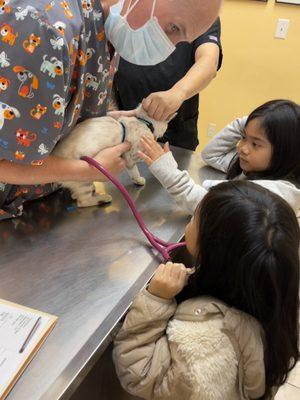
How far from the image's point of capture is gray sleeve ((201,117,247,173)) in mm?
1324

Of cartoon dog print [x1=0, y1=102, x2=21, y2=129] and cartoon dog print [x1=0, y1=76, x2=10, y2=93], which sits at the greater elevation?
cartoon dog print [x1=0, y1=76, x2=10, y2=93]

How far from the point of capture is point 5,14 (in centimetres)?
63

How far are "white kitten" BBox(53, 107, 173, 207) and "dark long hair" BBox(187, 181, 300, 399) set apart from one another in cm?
33

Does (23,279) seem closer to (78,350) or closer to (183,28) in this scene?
(78,350)

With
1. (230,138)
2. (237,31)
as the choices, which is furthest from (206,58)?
(237,31)

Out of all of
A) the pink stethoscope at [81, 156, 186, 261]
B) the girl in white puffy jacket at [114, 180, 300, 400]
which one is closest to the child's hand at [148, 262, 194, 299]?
the girl in white puffy jacket at [114, 180, 300, 400]

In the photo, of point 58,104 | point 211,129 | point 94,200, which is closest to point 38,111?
point 58,104

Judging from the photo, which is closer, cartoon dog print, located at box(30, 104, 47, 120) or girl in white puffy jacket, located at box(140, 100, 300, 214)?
cartoon dog print, located at box(30, 104, 47, 120)

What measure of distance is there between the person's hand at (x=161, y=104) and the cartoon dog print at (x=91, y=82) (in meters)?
0.28

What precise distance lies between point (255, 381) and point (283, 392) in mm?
921

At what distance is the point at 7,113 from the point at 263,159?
0.76 metres

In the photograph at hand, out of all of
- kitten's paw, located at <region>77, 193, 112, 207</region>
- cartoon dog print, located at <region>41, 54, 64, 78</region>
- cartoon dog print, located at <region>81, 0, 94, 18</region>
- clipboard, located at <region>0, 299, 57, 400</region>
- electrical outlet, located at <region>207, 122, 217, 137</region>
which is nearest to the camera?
clipboard, located at <region>0, 299, 57, 400</region>

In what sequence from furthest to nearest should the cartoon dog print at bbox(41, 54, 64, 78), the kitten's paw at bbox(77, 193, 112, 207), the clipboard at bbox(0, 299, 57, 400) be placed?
the kitten's paw at bbox(77, 193, 112, 207), the cartoon dog print at bbox(41, 54, 64, 78), the clipboard at bbox(0, 299, 57, 400)

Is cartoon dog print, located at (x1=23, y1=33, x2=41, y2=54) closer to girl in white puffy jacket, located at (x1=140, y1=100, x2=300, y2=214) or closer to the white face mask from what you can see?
the white face mask
